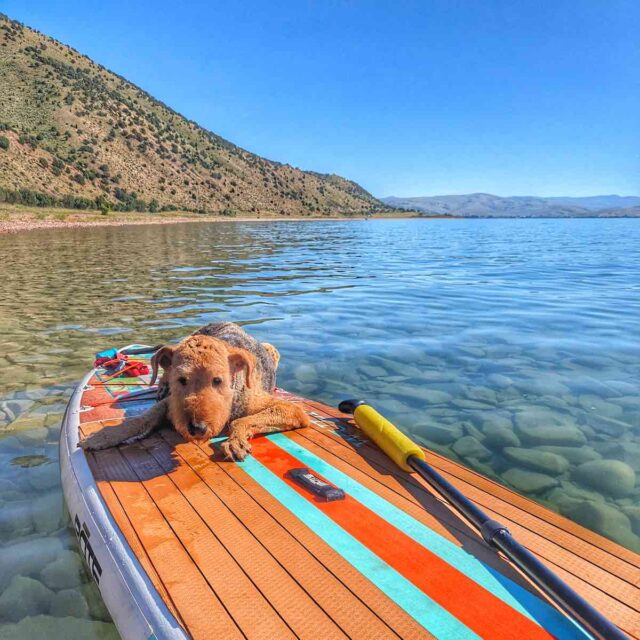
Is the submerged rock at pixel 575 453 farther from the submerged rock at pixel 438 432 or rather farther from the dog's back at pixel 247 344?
the dog's back at pixel 247 344

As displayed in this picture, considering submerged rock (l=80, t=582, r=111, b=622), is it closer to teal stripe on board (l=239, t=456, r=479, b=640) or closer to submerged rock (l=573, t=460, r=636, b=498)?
teal stripe on board (l=239, t=456, r=479, b=640)

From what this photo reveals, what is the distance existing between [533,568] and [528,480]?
10.2 feet

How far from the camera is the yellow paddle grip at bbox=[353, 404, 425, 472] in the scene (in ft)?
16.0

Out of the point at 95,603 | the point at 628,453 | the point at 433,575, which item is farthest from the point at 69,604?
the point at 628,453

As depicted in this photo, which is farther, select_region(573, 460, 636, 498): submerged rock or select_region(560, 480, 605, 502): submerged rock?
select_region(573, 460, 636, 498): submerged rock

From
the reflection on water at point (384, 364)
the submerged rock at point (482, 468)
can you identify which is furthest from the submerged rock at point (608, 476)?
the submerged rock at point (482, 468)

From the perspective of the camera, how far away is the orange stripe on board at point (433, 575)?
2.85 meters

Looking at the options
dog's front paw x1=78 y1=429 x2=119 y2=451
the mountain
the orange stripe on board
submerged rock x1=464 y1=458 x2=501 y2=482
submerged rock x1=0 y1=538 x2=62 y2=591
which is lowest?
submerged rock x1=0 y1=538 x2=62 y2=591

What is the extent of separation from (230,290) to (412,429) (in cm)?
1314

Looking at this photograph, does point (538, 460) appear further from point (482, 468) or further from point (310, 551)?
point (310, 551)

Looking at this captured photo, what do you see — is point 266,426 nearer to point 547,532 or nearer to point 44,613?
point 44,613

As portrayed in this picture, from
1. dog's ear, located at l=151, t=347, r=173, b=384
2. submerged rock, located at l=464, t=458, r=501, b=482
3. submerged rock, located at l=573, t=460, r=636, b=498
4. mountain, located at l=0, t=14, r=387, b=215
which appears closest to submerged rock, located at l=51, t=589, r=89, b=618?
dog's ear, located at l=151, t=347, r=173, b=384

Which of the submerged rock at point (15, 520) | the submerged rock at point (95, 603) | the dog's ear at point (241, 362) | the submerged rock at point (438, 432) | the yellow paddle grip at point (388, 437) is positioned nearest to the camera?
the submerged rock at point (95, 603)

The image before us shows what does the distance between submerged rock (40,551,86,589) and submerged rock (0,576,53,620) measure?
0.08 meters
